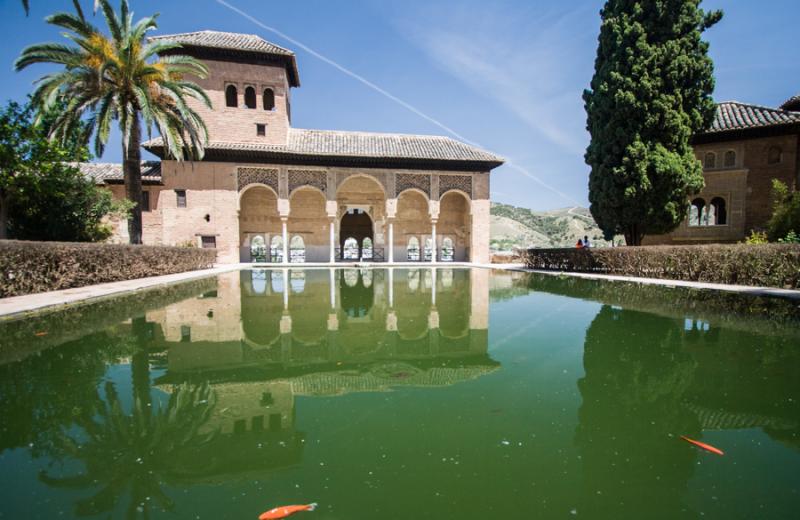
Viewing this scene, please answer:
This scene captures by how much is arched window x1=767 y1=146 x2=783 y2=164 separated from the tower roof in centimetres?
2363

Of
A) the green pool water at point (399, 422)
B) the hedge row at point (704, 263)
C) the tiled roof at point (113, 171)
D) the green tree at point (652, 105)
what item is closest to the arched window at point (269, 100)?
the tiled roof at point (113, 171)

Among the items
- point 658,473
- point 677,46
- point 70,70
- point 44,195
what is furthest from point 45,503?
point 677,46

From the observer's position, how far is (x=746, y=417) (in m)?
2.32

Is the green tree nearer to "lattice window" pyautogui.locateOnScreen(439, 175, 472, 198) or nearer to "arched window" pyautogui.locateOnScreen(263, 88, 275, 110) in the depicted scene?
"lattice window" pyautogui.locateOnScreen(439, 175, 472, 198)

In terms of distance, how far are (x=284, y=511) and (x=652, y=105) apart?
1675cm

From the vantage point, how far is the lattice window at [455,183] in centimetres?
2342

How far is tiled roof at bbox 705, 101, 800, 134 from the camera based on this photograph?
17005mm

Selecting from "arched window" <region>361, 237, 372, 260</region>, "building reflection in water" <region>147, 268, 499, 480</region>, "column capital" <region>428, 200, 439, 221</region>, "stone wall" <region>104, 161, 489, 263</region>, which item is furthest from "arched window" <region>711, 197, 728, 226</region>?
"arched window" <region>361, 237, 372, 260</region>

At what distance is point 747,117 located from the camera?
18.1m

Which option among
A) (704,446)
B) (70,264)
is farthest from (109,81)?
(704,446)

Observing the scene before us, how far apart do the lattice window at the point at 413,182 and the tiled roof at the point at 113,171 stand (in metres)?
12.7

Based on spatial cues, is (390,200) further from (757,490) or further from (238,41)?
(757,490)

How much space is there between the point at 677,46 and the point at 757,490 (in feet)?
55.6

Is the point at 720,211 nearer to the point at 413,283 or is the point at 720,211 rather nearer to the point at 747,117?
the point at 747,117
